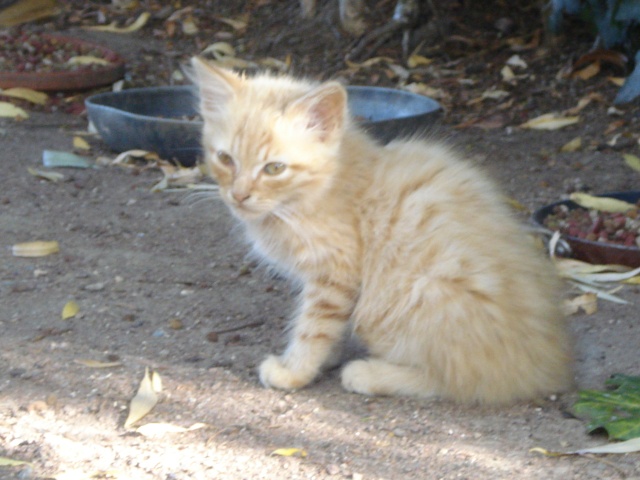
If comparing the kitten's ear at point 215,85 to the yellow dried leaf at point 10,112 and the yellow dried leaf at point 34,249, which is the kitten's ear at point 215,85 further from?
the yellow dried leaf at point 10,112

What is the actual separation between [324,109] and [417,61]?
4.91m

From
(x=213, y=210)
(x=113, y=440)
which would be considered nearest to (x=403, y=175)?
(x=113, y=440)

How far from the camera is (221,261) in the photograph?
4.46 metres

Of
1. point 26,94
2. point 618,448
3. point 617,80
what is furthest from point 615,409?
point 26,94

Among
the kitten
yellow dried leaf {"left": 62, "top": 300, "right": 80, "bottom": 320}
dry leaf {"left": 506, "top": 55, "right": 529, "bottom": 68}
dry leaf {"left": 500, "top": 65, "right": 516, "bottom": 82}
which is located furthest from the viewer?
dry leaf {"left": 506, "top": 55, "right": 529, "bottom": 68}

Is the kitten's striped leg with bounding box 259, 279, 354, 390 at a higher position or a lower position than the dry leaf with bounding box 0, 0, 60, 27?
higher

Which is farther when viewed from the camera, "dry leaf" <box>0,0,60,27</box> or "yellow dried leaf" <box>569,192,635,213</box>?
"dry leaf" <box>0,0,60,27</box>

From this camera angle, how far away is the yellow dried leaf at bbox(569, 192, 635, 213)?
4746mm

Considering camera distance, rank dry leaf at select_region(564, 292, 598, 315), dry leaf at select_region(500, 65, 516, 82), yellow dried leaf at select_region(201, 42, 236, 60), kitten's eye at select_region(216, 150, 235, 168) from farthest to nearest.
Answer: yellow dried leaf at select_region(201, 42, 236, 60) < dry leaf at select_region(500, 65, 516, 82) < dry leaf at select_region(564, 292, 598, 315) < kitten's eye at select_region(216, 150, 235, 168)

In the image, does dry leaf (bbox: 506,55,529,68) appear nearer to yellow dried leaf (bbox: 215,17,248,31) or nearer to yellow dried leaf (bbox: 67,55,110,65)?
yellow dried leaf (bbox: 215,17,248,31)

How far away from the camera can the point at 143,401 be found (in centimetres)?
292

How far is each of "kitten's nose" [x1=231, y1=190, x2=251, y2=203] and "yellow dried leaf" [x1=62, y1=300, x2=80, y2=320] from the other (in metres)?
0.97

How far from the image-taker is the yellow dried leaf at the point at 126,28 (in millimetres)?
8992

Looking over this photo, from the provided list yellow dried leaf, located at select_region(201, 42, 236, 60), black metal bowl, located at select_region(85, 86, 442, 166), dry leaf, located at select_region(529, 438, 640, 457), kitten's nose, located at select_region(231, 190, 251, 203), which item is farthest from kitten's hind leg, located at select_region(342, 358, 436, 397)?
yellow dried leaf, located at select_region(201, 42, 236, 60)
